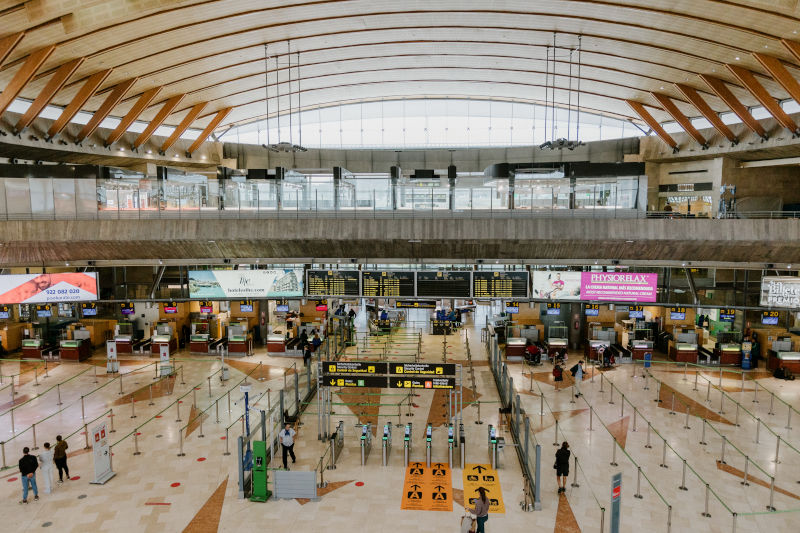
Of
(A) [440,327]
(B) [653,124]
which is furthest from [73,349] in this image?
(B) [653,124]

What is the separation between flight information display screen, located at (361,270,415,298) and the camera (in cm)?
1590

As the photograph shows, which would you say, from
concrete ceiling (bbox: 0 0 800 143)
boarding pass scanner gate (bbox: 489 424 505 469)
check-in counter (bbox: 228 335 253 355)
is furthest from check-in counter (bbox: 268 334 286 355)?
boarding pass scanner gate (bbox: 489 424 505 469)

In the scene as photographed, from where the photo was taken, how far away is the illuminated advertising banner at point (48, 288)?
52.9ft

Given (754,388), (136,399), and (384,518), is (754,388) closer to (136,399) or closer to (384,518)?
(384,518)

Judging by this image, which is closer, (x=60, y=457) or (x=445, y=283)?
(x=60, y=457)

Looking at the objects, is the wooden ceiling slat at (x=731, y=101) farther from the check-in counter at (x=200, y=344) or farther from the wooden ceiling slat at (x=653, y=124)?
the check-in counter at (x=200, y=344)

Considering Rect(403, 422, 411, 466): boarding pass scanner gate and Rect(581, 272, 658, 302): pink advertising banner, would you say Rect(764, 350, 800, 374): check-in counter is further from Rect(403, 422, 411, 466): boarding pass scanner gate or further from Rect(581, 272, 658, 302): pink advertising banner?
Rect(403, 422, 411, 466): boarding pass scanner gate

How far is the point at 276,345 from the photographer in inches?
882

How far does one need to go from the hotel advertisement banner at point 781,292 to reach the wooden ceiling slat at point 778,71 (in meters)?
7.03

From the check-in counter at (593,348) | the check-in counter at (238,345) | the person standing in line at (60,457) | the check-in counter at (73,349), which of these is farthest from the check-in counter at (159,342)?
the check-in counter at (593,348)

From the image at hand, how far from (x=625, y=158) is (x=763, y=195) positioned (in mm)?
7817

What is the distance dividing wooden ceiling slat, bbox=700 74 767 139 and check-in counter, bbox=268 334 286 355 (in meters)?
22.3

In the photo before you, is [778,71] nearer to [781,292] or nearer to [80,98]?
[781,292]

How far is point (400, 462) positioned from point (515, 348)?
11.9m
